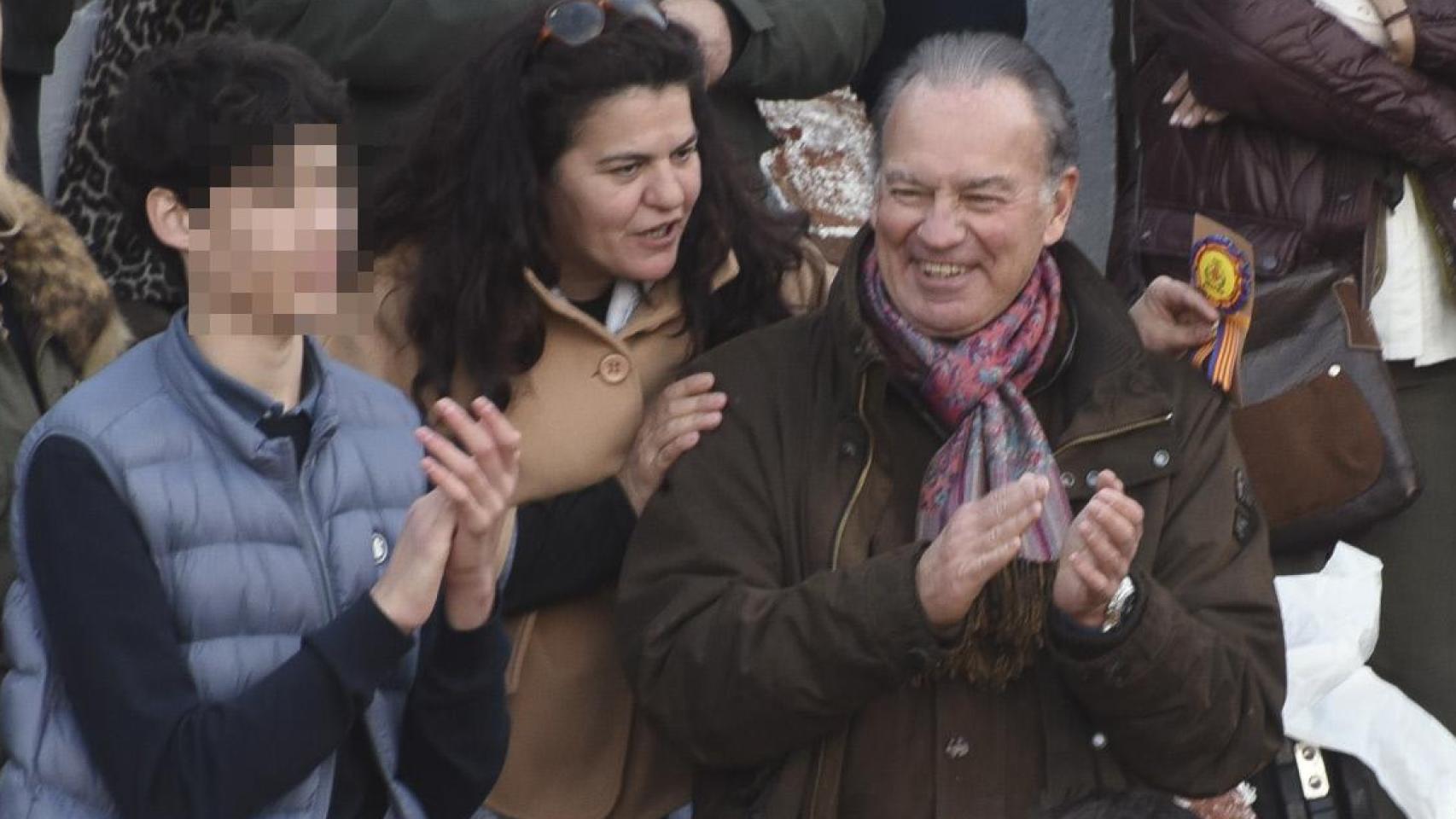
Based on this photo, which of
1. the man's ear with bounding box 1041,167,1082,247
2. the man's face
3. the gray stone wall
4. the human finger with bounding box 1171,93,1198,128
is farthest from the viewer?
the gray stone wall

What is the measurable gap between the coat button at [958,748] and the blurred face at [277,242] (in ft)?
3.91

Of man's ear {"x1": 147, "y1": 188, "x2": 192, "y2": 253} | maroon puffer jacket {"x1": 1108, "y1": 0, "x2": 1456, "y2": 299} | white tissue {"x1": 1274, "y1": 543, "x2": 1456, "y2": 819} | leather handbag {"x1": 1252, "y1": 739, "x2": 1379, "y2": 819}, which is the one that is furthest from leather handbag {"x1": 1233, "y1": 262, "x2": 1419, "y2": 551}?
man's ear {"x1": 147, "y1": 188, "x2": 192, "y2": 253}

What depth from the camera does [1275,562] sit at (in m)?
5.11

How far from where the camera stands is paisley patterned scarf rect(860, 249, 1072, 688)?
12.7ft

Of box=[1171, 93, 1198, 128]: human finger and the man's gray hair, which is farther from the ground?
the man's gray hair

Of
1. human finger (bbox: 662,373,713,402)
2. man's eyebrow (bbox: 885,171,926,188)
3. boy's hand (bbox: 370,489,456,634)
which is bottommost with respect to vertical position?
human finger (bbox: 662,373,713,402)

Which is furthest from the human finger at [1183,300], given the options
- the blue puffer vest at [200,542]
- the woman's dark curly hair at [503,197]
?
the blue puffer vest at [200,542]

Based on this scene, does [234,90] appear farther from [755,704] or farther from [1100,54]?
[1100,54]

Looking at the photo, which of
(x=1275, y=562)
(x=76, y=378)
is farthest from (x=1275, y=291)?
(x=76, y=378)

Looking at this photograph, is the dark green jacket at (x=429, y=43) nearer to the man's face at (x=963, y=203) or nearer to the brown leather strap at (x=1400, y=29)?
the man's face at (x=963, y=203)

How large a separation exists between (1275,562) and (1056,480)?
1.33 m

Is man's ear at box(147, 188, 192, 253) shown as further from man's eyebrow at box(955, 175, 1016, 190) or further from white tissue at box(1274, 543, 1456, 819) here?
white tissue at box(1274, 543, 1456, 819)

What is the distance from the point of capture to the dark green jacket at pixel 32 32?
4.74m

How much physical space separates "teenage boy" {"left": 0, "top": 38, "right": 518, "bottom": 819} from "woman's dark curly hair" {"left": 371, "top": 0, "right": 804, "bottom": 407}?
2.69ft
